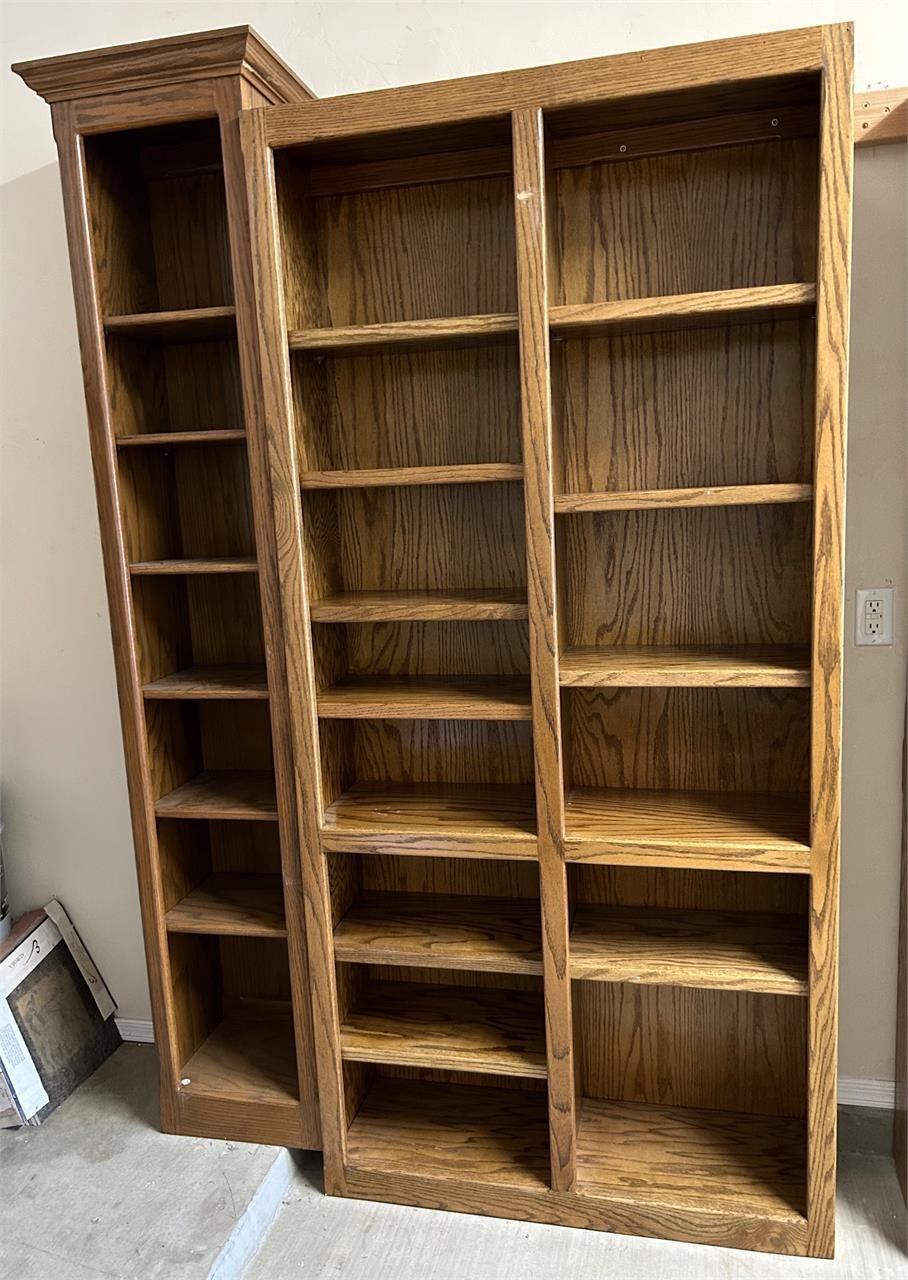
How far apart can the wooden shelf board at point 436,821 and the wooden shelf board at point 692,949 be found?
27 cm

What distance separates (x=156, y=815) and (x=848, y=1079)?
1.64 m

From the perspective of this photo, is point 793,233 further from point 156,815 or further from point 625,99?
point 156,815

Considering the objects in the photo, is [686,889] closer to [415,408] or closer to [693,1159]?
[693,1159]

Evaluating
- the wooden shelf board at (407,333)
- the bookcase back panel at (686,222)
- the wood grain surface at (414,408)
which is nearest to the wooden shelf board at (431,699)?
the wood grain surface at (414,408)

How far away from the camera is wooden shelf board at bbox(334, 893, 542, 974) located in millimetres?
1905

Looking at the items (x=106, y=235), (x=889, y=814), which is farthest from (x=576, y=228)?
(x=889, y=814)

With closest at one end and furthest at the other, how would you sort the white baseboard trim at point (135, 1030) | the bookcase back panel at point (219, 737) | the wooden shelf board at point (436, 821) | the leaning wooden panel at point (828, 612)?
the leaning wooden panel at point (828, 612), the wooden shelf board at point (436, 821), the bookcase back panel at point (219, 737), the white baseboard trim at point (135, 1030)

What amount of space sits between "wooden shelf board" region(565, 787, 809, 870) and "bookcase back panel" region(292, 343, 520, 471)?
0.76 meters

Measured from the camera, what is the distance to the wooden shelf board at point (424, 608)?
175cm

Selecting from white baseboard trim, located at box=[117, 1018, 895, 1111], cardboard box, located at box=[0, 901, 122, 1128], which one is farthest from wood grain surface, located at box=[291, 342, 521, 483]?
white baseboard trim, located at box=[117, 1018, 895, 1111]

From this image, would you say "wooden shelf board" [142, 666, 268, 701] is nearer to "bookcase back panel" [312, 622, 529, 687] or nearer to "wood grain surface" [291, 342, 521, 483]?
"bookcase back panel" [312, 622, 529, 687]

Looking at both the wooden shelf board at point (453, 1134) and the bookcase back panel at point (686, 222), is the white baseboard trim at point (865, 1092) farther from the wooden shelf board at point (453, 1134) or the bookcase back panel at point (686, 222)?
the bookcase back panel at point (686, 222)

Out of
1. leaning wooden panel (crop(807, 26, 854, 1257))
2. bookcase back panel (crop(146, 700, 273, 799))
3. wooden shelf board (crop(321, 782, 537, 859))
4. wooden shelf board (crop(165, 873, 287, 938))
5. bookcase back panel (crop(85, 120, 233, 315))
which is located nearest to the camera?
leaning wooden panel (crop(807, 26, 854, 1257))

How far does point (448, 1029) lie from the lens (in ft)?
6.70
